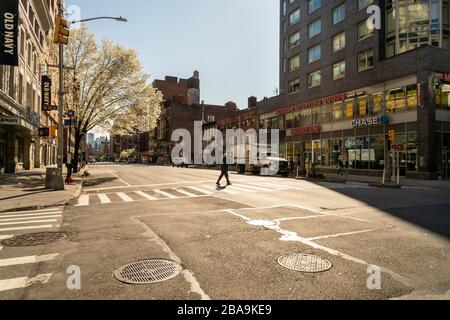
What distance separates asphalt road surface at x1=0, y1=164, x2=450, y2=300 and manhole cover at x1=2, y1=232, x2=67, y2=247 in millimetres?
274

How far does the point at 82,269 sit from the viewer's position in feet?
16.9

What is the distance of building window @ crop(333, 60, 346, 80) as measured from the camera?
36.7 m

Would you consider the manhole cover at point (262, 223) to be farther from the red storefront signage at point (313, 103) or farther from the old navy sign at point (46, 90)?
the red storefront signage at point (313, 103)

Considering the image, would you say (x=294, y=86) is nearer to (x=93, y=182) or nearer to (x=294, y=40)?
(x=294, y=40)

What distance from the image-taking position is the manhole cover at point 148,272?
468 cm

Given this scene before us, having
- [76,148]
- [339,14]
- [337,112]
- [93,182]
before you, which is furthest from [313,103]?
[93,182]

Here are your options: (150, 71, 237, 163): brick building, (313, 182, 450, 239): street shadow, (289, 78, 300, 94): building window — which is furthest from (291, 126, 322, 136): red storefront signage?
(150, 71, 237, 163): brick building

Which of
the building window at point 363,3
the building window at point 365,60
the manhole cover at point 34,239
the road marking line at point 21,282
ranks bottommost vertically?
the road marking line at point 21,282

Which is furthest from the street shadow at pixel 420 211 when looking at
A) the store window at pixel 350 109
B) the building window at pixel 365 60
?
the building window at pixel 365 60

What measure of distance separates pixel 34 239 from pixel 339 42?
1501 inches

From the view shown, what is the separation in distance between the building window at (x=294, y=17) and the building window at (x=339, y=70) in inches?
490

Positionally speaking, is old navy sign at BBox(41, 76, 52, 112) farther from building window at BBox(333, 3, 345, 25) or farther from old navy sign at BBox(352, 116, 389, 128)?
building window at BBox(333, 3, 345, 25)

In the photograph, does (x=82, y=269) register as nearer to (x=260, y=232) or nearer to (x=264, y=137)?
(x=260, y=232)

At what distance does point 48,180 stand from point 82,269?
13.6 m
